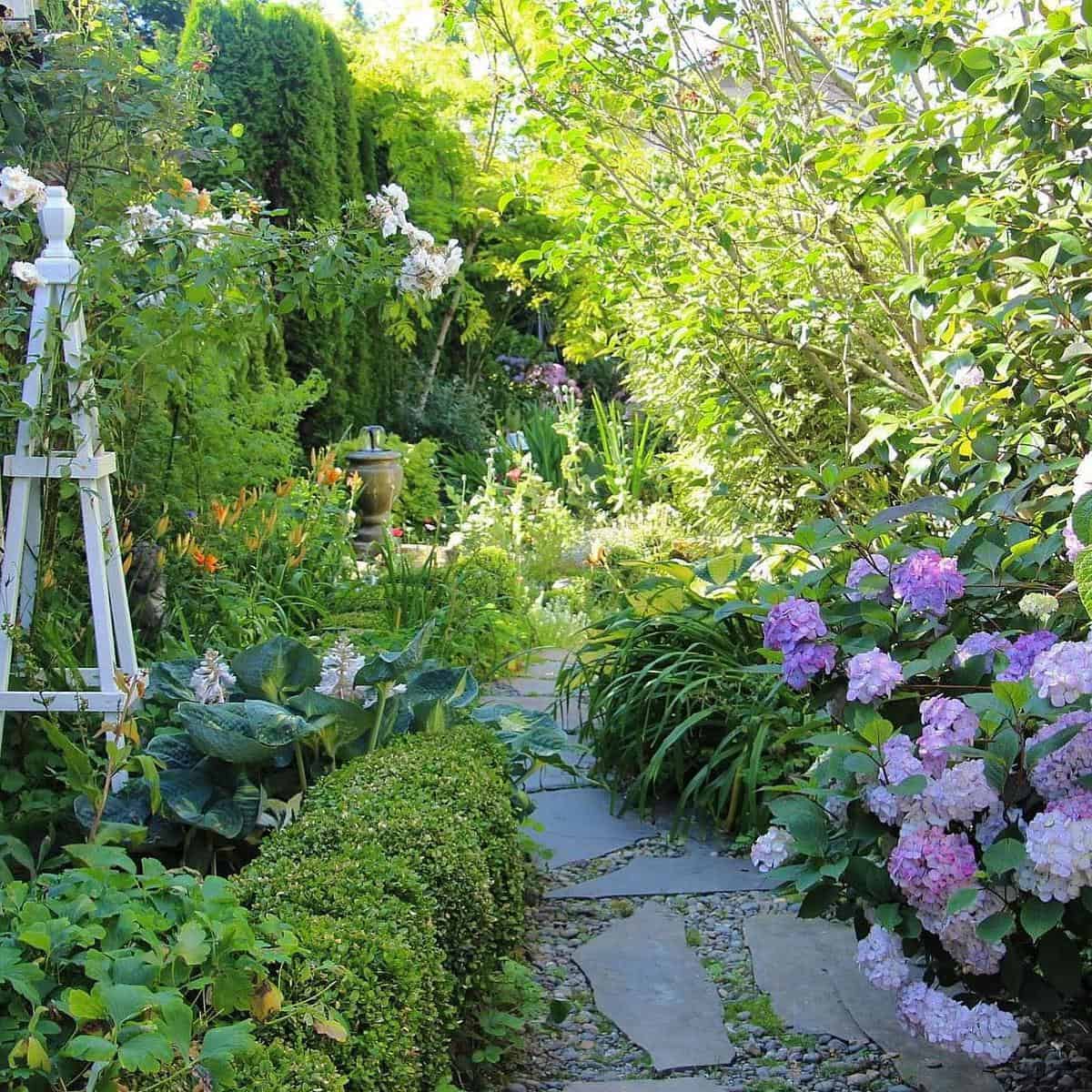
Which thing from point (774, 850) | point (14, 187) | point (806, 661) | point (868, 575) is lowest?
point (774, 850)

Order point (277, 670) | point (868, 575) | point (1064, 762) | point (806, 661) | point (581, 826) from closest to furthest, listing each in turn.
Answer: point (1064, 762) < point (806, 661) < point (868, 575) < point (277, 670) < point (581, 826)

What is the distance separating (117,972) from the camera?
52.2 inches

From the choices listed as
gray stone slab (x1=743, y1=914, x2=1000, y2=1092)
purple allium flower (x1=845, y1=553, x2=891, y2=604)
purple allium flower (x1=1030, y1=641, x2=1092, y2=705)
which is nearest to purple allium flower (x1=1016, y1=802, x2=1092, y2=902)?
purple allium flower (x1=1030, y1=641, x2=1092, y2=705)

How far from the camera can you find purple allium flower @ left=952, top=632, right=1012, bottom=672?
6.15ft

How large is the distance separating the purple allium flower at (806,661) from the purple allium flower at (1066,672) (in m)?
0.40

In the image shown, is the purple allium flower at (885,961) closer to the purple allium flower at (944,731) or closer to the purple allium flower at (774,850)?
the purple allium flower at (774,850)

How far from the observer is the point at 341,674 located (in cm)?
275

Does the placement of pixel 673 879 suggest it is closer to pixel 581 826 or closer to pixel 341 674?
pixel 581 826

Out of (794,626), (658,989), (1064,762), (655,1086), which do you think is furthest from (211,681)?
(1064,762)

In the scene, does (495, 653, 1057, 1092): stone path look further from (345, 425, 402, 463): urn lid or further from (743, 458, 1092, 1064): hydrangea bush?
(345, 425, 402, 463): urn lid

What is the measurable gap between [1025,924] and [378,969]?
2.90 feet

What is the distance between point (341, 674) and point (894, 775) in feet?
4.78

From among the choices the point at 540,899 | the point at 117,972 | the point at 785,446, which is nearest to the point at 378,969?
the point at 117,972

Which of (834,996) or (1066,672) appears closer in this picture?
(1066,672)
